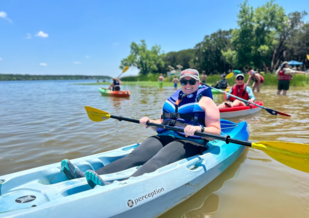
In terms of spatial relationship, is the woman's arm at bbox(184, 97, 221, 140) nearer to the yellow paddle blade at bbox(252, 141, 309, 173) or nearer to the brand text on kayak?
the yellow paddle blade at bbox(252, 141, 309, 173)

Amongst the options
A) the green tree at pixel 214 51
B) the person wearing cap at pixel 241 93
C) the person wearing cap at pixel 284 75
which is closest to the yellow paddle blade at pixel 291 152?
the person wearing cap at pixel 241 93

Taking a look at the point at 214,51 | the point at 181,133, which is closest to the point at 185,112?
the point at 181,133

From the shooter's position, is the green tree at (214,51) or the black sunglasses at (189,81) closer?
the black sunglasses at (189,81)

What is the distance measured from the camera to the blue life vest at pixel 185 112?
9.39 ft

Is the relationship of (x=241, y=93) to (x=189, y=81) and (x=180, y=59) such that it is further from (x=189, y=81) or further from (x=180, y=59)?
(x=180, y=59)

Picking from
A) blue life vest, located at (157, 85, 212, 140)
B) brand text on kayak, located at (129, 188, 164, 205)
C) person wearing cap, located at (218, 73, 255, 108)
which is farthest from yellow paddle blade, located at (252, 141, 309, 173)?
person wearing cap, located at (218, 73, 255, 108)

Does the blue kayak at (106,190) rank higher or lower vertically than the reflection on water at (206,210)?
higher

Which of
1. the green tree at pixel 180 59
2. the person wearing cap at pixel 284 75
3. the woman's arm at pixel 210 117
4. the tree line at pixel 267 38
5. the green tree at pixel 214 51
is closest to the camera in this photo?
the woman's arm at pixel 210 117

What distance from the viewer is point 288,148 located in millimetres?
2371

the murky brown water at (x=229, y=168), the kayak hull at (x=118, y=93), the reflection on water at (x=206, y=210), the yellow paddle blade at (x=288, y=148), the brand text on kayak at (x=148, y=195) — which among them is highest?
the kayak hull at (x=118, y=93)

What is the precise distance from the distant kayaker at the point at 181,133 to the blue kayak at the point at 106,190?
11cm

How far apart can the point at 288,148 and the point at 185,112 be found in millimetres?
1223

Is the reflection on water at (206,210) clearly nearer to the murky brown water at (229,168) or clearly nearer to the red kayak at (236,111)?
the murky brown water at (229,168)

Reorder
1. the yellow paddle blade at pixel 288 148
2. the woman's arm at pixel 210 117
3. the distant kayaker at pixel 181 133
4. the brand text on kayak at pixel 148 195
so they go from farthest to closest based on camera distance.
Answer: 1. the woman's arm at pixel 210 117
2. the distant kayaker at pixel 181 133
3. the yellow paddle blade at pixel 288 148
4. the brand text on kayak at pixel 148 195
